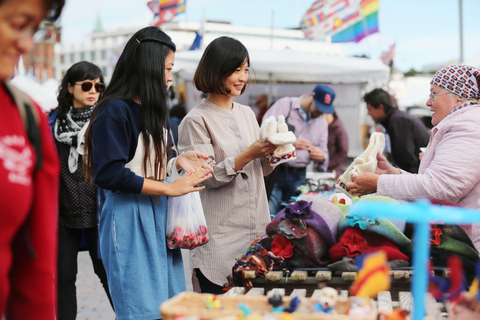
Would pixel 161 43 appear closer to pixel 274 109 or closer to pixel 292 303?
pixel 292 303

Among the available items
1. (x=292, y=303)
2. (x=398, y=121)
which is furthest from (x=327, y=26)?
(x=292, y=303)

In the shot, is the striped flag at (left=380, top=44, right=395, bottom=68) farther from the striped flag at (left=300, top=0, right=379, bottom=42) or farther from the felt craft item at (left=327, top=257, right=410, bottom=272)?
the felt craft item at (left=327, top=257, right=410, bottom=272)

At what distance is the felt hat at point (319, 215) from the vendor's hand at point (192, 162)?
47 cm

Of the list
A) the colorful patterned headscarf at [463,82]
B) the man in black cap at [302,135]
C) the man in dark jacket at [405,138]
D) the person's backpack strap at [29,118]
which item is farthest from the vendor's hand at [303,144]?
the person's backpack strap at [29,118]

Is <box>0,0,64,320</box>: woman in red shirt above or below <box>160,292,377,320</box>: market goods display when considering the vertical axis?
above

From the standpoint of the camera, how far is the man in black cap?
613 centimetres

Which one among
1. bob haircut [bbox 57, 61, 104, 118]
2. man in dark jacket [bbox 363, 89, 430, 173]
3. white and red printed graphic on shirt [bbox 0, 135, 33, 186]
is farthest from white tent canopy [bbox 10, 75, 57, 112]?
white and red printed graphic on shirt [bbox 0, 135, 33, 186]

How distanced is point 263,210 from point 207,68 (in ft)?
2.88

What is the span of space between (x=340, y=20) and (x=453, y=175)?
11.0 meters

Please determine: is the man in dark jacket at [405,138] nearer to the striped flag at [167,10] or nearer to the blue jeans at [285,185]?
the blue jeans at [285,185]

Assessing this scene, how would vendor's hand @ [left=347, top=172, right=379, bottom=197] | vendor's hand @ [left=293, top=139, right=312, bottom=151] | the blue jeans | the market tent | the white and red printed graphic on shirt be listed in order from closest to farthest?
the white and red printed graphic on shirt < vendor's hand @ [left=347, top=172, right=379, bottom=197] < the blue jeans < vendor's hand @ [left=293, top=139, right=312, bottom=151] < the market tent

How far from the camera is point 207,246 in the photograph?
3002mm

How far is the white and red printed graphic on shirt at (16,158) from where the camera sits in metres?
1.15

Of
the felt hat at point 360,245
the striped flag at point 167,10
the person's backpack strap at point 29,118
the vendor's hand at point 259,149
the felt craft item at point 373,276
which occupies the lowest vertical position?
the felt hat at point 360,245
